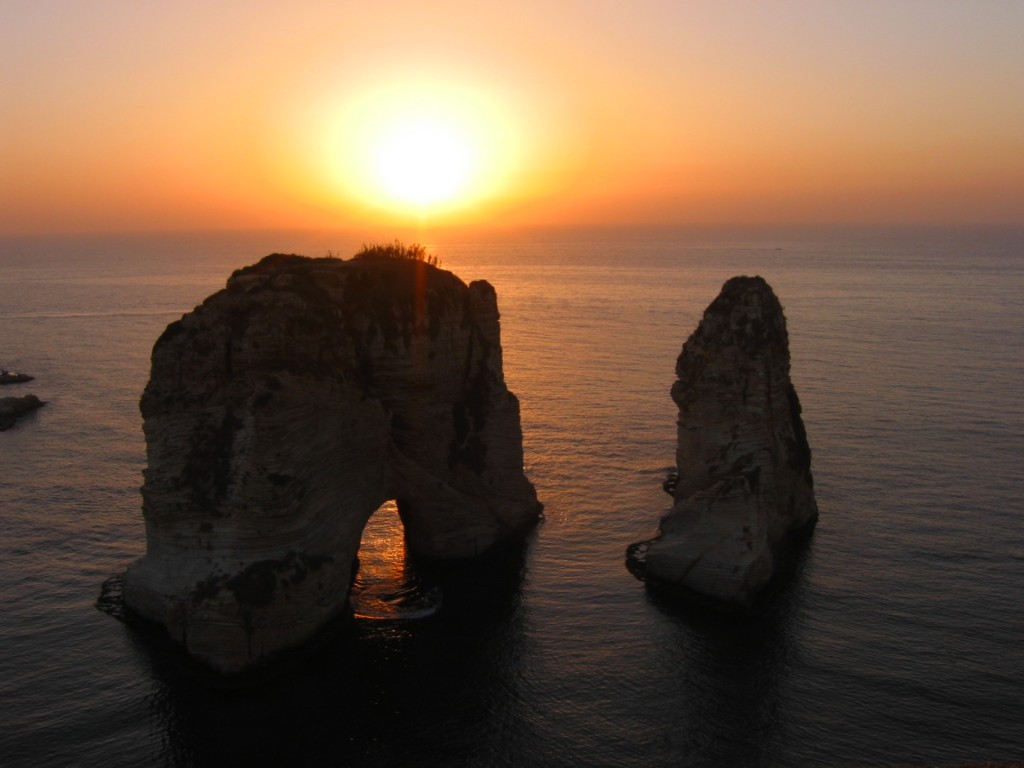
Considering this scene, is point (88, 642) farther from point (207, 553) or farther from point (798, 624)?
point (798, 624)

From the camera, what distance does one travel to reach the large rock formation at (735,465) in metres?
33.9

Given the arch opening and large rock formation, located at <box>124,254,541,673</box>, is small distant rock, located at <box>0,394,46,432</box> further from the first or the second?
large rock formation, located at <box>124,254,541,673</box>

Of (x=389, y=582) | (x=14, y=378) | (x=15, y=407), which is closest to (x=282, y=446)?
(x=389, y=582)

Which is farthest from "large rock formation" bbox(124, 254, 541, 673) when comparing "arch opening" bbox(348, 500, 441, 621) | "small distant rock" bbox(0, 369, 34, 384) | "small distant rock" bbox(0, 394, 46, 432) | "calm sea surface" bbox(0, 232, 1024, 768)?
"small distant rock" bbox(0, 369, 34, 384)

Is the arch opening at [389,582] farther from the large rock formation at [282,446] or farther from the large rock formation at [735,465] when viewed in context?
the large rock formation at [735,465]

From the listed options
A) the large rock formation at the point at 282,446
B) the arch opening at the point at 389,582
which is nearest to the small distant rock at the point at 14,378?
the arch opening at the point at 389,582

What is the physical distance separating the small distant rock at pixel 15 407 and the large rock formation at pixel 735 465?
49.5 metres

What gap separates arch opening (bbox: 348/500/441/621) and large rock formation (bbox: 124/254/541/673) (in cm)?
170

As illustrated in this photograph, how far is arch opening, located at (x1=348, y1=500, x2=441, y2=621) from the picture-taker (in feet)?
108

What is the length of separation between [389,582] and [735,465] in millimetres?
15773

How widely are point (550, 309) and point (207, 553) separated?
108 m

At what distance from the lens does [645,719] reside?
25641 millimetres

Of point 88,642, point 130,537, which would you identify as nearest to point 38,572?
point 130,537

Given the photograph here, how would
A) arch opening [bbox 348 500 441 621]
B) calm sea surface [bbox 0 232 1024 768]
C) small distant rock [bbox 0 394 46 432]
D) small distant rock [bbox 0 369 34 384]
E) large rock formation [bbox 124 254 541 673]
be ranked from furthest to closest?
small distant rock [bbox 0 369 34 384] → small distant rock [bbox 0 394 46 432] → arch opening [bbox 348 500 441 621] → large rock formation [bbox 124 254 541 673] → calm sea surface [bbox 0 232 1024 768]
